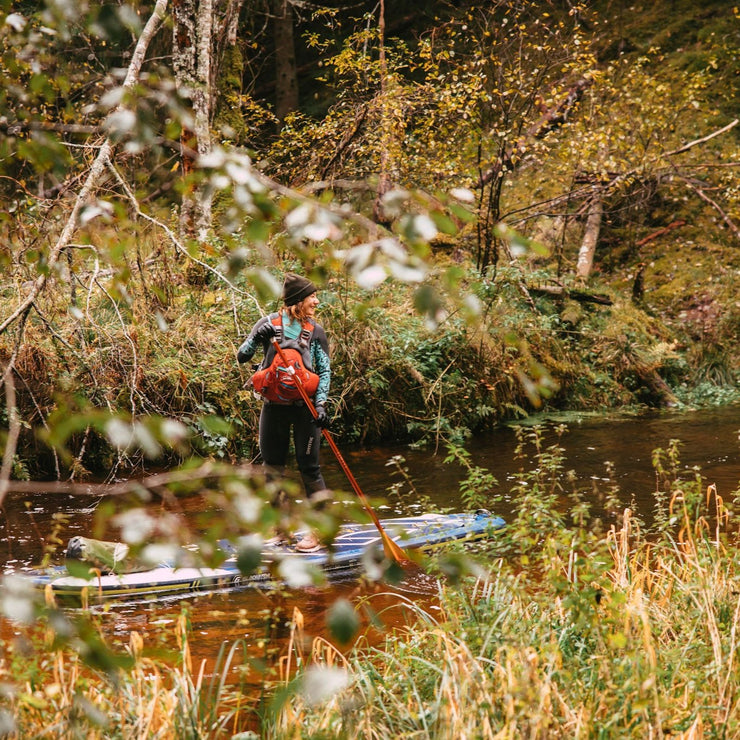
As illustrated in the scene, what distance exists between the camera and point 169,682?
408cm

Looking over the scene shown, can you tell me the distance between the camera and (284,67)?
18.8 metres

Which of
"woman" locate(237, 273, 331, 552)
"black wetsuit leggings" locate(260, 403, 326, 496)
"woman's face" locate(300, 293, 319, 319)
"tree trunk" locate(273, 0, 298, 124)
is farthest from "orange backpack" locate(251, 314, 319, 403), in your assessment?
"tree trunk" locate(273, 0, 298, 124)

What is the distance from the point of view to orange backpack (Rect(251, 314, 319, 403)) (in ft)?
20.1

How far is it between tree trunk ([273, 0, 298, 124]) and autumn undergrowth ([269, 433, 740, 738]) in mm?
15953

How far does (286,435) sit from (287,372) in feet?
2.28

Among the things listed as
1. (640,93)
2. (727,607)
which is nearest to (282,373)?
(727,607)

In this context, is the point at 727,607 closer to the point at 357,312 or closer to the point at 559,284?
the point at 357,312

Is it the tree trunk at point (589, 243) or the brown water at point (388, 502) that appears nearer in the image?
the brown water at point (388, 502)

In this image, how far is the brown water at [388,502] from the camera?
4957 millimetres

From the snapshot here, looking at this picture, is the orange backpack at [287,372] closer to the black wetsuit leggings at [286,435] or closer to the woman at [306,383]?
the woman at [306,383]

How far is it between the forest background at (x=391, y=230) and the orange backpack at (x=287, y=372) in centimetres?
56

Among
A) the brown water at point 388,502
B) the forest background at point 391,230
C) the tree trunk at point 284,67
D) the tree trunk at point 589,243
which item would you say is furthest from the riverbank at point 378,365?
the tree trunk at point 284,67

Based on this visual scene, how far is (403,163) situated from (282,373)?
263 inches

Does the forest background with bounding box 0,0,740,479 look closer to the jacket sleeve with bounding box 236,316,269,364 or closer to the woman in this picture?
the woman
